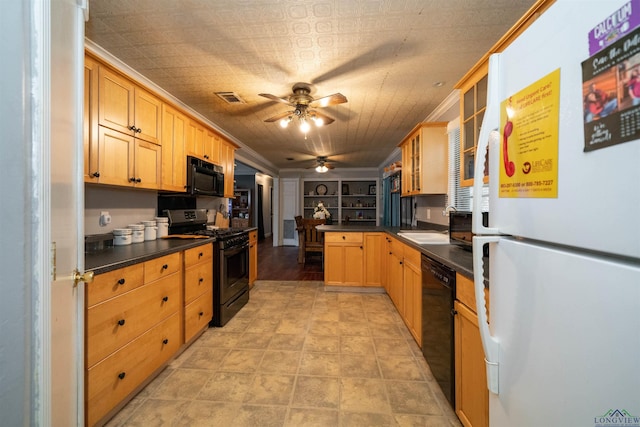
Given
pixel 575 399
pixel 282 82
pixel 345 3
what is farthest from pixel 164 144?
pixel 575 399

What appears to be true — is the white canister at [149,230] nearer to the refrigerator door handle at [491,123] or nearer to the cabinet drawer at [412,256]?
the cabinet drawer at [412,256]

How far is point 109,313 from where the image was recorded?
4.74 ft

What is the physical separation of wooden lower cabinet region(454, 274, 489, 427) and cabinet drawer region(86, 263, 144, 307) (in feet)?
6.20

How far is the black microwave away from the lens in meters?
2.80

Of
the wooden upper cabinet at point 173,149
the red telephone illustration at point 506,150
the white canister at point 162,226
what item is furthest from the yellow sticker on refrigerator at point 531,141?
the white canister at point 162,226

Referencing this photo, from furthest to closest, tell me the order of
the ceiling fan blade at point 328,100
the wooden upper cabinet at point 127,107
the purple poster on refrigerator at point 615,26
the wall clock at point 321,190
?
the wall clock at point 321,190
the ceiling fan blade at point 328,100
the wooden upper cabinet at point 127,107
the purple poster on refrigerator at point 615,26

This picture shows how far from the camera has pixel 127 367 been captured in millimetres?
1563

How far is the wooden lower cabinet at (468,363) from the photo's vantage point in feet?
3.85

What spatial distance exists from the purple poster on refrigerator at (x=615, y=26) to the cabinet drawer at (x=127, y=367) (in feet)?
7.20

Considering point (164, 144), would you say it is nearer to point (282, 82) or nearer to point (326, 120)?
point (282, 82)

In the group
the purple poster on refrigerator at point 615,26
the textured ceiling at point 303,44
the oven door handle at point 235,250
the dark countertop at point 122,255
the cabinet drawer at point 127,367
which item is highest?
the textured ceiling at point 303,44

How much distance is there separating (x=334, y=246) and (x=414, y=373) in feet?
6.63

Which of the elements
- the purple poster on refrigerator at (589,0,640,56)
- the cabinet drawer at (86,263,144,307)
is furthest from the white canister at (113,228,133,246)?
the purple poster on refrigerator at (589,0,640,56)

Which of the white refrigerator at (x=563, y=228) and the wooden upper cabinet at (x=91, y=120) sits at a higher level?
the wooden upper cabinet at (x=91, y=120)
